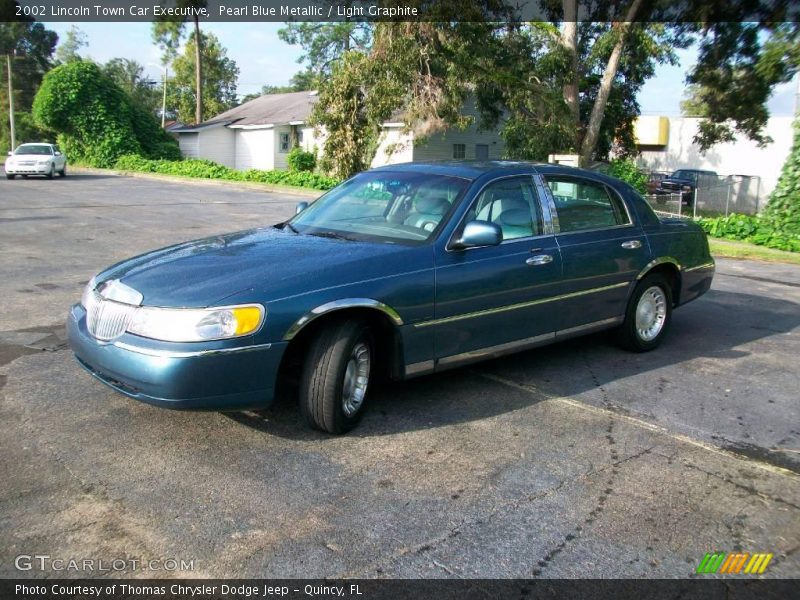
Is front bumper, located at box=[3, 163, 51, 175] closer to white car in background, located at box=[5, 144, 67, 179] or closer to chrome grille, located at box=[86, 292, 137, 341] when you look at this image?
white car in background, located at box=[5, 144, 67, 179]

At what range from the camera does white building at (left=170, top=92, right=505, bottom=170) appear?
37406 millimetres

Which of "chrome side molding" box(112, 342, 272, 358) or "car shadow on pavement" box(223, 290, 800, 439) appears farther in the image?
"car shadow on pavement" box(223, 290, 800, 439)

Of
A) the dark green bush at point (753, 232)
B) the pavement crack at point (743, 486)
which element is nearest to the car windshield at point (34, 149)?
the dark green bush at point (753, 232)

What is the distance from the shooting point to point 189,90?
65.8 metres

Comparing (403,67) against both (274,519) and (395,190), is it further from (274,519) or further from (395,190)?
(274,519)

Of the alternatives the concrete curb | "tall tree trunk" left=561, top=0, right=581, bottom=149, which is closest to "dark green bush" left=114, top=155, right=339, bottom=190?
the concrete curb

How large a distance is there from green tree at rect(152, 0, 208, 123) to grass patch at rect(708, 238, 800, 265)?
38.6 meters

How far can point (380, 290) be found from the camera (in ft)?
14.9

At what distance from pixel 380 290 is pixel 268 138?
40333 mm

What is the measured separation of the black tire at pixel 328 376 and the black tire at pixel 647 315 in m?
2.97

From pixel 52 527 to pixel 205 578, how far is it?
2.79 feet

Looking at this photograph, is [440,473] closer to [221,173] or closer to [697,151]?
[221,173]

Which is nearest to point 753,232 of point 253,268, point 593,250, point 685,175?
point 593,250

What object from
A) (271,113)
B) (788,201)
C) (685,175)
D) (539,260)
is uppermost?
(271,113)
